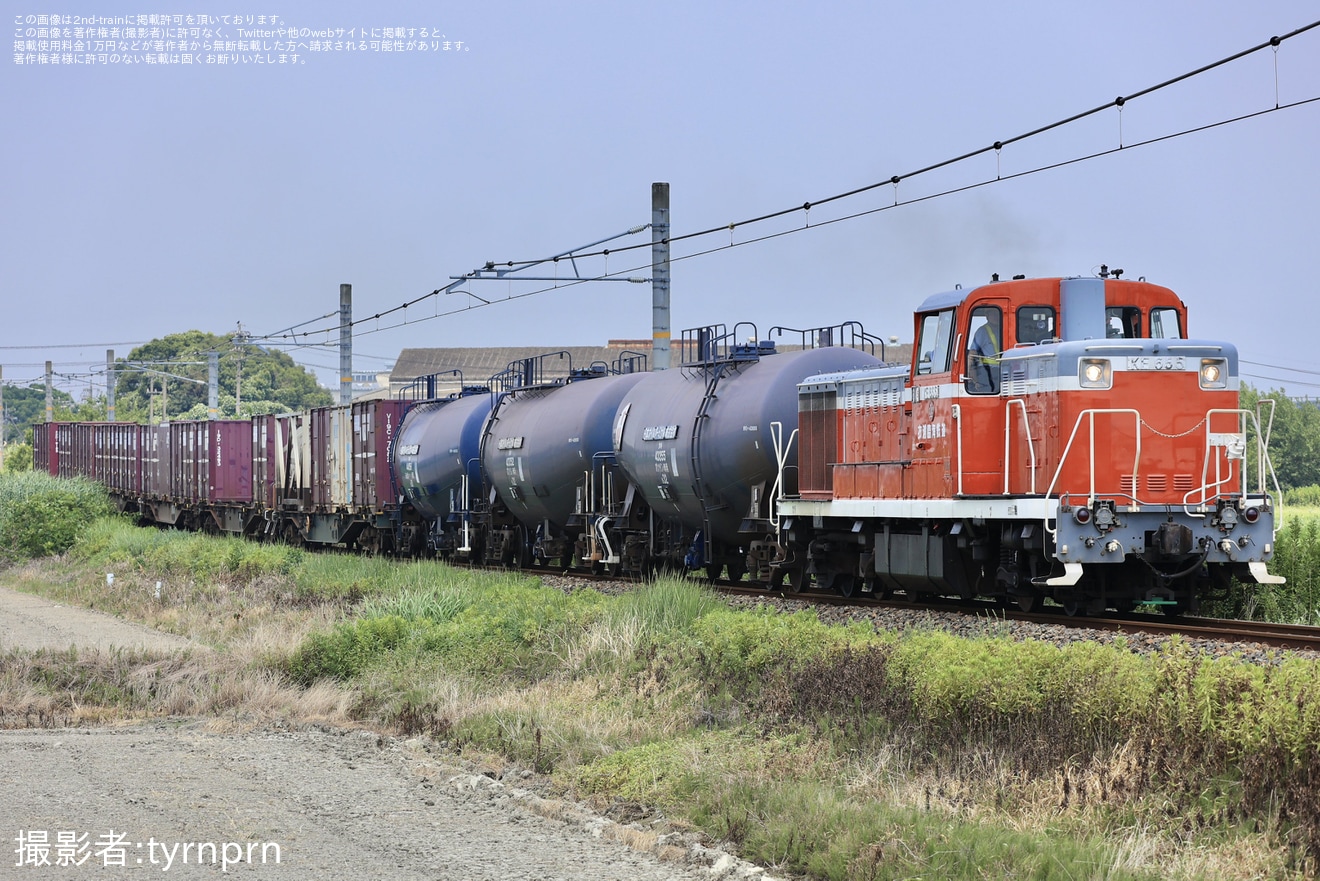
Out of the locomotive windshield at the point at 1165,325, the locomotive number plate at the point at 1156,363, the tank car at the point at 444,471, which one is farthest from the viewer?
the tank car at the point at 444,471

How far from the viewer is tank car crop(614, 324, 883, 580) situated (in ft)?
64.5

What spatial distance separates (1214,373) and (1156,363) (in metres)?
0.77

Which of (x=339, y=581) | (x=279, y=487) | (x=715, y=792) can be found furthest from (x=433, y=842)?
(x=279, y=487)

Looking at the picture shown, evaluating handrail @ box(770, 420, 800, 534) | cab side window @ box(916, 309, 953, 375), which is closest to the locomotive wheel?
handrail @ box(770, 420, 800, 534)

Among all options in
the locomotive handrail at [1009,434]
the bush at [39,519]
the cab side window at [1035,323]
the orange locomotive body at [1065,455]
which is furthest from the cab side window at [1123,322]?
the bush at [39,519]

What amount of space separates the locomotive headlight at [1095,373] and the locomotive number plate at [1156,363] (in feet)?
0.83

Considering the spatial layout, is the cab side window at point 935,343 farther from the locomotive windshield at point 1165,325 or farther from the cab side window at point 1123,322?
the locomotive windshield at point 1165,325

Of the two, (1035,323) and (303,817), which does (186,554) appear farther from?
(303,817)

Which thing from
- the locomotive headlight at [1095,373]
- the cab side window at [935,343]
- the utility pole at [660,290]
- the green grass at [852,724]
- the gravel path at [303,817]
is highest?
the utility pole at [660,290]

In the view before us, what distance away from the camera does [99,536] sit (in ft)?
126

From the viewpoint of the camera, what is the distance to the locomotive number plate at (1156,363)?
14.9 metres

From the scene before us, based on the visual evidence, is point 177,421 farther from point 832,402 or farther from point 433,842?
point 433,842

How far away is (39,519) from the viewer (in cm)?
3975

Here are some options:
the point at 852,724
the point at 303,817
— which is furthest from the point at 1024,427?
the point at 303,817
